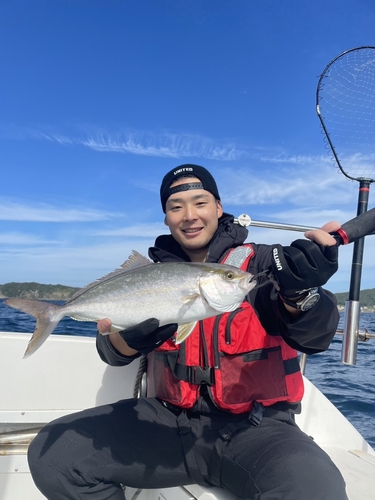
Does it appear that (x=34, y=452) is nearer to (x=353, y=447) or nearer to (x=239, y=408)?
(x=239, y=408)

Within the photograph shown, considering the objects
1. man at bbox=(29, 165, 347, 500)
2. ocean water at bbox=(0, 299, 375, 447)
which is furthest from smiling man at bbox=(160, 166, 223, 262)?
ocean water at bbox=(0, 299, 375, 447)

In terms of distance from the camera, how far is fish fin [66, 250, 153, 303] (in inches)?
116

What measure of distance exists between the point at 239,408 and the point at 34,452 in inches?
58.2

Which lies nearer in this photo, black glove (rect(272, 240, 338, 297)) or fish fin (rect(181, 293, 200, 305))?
black glove (rect(272, 240, 338, 297))

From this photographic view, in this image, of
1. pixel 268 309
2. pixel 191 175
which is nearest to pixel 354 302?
pixel 268 309

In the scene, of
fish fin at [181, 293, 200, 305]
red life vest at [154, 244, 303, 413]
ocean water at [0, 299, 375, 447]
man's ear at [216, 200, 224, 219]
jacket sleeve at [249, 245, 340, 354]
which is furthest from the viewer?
ocean water at [0, 299, 375, 447]

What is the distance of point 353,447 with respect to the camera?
404cm

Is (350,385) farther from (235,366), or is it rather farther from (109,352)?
(109,352)

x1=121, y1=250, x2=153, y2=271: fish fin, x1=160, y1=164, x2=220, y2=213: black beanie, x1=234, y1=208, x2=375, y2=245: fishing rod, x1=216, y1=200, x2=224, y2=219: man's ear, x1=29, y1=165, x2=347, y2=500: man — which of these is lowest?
x1=29, y1=165, x2=347, y2=500: man

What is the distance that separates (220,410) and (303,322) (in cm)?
92

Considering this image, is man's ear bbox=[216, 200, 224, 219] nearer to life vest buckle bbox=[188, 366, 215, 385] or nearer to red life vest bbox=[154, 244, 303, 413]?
red life vest bbox=[154, 244, 303, 413]

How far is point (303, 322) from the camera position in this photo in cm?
269

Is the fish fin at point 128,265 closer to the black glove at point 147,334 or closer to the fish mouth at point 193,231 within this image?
the black glove at point 147,334

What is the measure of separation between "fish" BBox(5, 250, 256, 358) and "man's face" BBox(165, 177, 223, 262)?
33.3 inches
